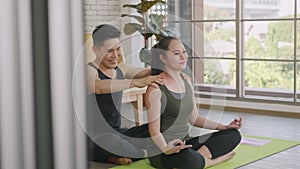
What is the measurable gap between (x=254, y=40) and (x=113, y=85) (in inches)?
114

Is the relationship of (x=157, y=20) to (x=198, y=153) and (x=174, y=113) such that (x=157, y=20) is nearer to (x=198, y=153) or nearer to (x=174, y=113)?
(x=174, y=113)

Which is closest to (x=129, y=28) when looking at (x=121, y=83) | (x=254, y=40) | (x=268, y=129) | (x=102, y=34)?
(x=102, y=34)

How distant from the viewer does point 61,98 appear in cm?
92

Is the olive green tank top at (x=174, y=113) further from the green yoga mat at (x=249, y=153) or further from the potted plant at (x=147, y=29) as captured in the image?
the green yoga mat at (x=249, y=153)

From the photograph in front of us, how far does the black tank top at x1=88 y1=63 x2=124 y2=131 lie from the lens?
2.41 meters

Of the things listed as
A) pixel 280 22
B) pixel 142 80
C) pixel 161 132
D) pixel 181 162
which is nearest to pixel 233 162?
pixel 181 162

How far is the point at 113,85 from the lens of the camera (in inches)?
97.7

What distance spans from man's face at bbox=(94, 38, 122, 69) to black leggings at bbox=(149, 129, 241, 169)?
58cm

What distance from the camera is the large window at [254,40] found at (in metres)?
4.74

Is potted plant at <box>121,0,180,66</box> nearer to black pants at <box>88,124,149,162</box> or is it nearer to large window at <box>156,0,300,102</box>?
black pants at <box>88,124,149,162</box>

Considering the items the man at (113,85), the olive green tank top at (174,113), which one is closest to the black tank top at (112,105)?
the man at (113,85)

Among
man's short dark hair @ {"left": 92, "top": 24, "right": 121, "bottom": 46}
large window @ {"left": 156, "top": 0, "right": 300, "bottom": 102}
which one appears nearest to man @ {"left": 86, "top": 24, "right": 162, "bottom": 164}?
man's short dark hair @ {"left": 92, "top": 24, "right": 121, "bottom": 46}

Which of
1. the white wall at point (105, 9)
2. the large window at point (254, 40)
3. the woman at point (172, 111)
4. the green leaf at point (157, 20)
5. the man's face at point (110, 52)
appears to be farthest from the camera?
the white wall at point (105, 9)

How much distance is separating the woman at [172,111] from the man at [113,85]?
0.07 metres
